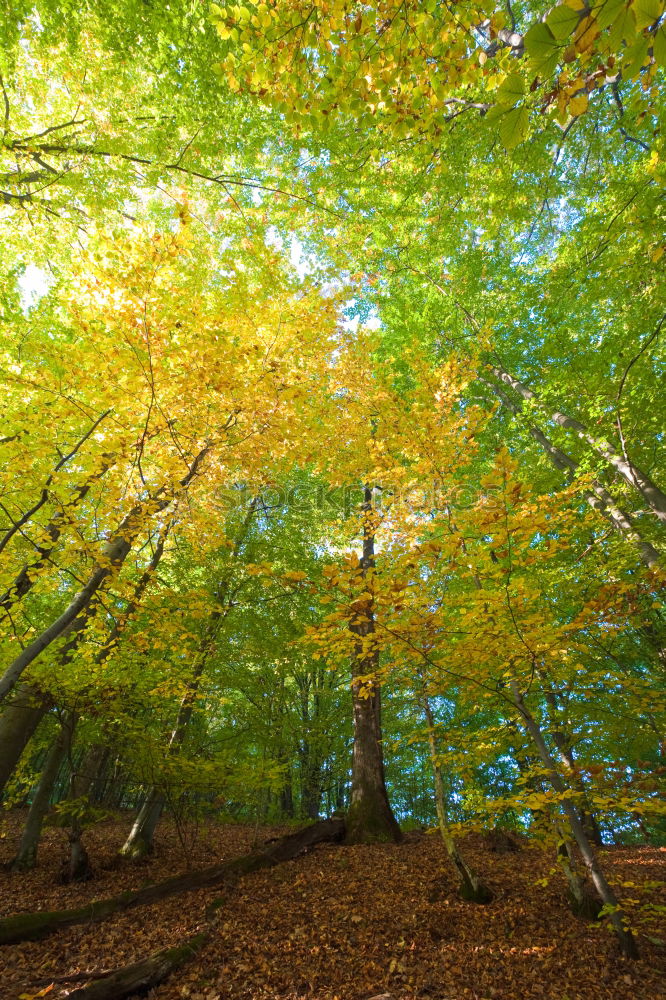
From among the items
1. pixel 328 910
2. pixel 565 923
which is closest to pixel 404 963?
pixel 328 910

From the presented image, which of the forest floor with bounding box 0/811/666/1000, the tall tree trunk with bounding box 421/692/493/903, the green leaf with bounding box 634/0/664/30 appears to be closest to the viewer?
the green leaf with bounding box 634/0/664/30

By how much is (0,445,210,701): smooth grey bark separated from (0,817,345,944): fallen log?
96.8 inches

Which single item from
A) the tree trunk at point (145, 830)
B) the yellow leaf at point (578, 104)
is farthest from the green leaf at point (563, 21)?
the tree trunk at point (145, 830)

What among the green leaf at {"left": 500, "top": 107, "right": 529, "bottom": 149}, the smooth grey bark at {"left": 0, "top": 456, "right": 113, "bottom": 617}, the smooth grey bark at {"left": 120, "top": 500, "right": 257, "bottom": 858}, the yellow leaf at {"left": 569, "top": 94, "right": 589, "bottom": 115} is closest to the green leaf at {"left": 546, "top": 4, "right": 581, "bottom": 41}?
the green leaf at {"left": 500, "top": 107, "right": 529, "bottom": 149}

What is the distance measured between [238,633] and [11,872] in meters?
4.33

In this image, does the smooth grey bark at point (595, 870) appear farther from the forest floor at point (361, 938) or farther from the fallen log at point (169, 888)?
the fallen log at point (169, 888)

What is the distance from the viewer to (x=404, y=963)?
346cm

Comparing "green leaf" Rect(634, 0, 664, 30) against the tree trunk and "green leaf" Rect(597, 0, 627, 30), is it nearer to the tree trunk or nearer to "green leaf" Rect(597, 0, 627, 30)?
"green leaf" Rect(597, 0, 627, 30)

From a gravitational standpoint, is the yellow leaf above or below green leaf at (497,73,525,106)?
above

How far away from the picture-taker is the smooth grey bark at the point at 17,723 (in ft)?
14.4

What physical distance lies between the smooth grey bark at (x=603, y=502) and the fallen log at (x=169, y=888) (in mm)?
6022

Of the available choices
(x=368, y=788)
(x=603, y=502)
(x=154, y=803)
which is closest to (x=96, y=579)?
(x=154, y=803)

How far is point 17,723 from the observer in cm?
457

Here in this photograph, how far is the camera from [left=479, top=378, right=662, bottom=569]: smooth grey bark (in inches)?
226
